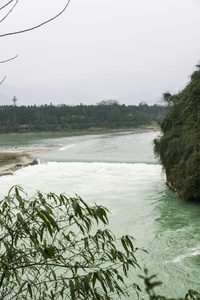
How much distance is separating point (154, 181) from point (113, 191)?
9.62ft

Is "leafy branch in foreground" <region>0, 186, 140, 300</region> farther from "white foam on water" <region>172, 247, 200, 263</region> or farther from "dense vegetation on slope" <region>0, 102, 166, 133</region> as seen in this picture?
"dense vegetation on slope" <region>0, 102, 166, 133</region>

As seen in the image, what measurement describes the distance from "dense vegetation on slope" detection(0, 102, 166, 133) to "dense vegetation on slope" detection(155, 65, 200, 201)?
158 feet

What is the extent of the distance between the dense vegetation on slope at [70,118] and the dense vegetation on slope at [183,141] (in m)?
48.0

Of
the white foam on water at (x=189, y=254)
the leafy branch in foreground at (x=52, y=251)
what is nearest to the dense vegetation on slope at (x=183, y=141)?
the white foam on water at (x=189, y=254)

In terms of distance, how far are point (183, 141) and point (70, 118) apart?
58706 millimetres

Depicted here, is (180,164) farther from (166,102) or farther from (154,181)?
A: (166,102)

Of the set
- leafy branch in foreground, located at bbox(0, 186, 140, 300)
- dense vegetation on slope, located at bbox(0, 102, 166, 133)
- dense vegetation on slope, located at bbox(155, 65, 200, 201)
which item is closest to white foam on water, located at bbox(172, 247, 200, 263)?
dense vegetation on slope, located at bbox(155, 65, 200, 201)

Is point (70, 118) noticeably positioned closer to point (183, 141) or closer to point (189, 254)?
point (183, 141)

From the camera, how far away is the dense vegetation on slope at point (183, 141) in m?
11.4

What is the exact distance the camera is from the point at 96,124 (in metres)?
67.4

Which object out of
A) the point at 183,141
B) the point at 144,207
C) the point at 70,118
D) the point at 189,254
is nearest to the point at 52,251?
the point at 189,254

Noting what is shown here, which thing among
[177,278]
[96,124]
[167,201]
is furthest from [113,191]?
[96,124]

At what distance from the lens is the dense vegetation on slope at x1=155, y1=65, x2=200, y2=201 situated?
37.5 ft

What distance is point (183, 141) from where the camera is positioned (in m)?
13.0
